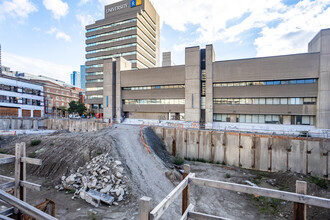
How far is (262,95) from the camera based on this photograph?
3350cm

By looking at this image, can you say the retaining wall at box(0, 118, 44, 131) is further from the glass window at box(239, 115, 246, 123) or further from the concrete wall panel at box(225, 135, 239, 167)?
the glass window at box(239, 115, 246, 123)

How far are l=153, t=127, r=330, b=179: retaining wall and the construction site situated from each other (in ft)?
0.26

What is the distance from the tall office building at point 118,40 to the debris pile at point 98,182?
2066 inches

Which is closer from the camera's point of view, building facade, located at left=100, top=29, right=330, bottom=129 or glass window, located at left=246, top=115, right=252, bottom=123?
building facade, located at left=100, top=29, right=330, bottom=129

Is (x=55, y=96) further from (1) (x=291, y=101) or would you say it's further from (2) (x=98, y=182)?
(1) (x=291, y=101)

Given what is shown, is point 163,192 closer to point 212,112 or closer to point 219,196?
point 219,196

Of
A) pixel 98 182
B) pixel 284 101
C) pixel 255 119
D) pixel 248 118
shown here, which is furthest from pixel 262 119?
pixel 98 182

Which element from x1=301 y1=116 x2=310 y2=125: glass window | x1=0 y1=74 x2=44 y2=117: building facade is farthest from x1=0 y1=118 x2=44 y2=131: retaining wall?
x1=301 y1=116 x2=310 y2=125: glass window

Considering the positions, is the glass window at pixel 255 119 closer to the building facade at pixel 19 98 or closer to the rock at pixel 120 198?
the rock at pixel 120 198

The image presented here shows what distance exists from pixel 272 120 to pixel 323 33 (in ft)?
58.3

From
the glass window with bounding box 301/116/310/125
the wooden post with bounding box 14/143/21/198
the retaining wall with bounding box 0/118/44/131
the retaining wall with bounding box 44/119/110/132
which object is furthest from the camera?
the retaining wall with bounding box 0/118/44/131

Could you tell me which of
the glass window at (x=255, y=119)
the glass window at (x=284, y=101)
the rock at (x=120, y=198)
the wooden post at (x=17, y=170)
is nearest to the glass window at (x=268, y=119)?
the glass window at (x=255, y=119)

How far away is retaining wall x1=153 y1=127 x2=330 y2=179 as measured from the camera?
51.2 ft

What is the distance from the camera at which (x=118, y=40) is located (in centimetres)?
6781
